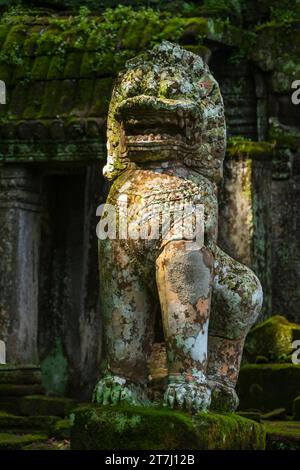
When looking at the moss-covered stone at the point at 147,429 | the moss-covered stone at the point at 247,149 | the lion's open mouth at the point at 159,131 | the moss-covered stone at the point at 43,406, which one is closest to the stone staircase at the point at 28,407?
the moss-covered stone at the point at 43,406

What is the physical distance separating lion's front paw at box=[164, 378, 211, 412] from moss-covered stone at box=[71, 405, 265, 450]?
0.05m

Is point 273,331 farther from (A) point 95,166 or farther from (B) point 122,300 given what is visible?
(B) point 122,300

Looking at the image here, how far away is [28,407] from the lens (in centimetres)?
1011

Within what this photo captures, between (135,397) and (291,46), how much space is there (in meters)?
6.32

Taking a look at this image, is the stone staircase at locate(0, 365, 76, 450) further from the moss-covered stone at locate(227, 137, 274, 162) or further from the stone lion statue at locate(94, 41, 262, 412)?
the moss-covered stone at locate(227, 137, 274, 162)

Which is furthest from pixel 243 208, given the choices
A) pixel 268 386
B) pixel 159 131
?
pixel 159 131

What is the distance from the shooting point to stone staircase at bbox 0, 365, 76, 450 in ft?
28.9

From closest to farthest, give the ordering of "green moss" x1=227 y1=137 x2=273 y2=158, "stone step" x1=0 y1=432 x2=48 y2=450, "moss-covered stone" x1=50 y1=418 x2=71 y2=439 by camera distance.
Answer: "stone step" x1=0 y1=432 x2=48 y2=450 → "moss-covered stone" x1=50 y1=418 x2=71 y2=439 → "green moss" x1=227 y1=137 x2=273 y2=158

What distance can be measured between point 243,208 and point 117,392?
501 cm

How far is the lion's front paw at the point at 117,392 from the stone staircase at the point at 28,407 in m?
2.17

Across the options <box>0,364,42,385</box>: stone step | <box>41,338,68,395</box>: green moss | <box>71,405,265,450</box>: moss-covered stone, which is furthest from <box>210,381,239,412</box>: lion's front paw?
<box>41,338,68,395</box>: green moss

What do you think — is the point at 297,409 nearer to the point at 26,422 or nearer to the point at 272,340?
the point at 272,340

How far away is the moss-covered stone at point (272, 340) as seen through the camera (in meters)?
9.70

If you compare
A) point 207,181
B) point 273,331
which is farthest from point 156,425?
point 273,331
